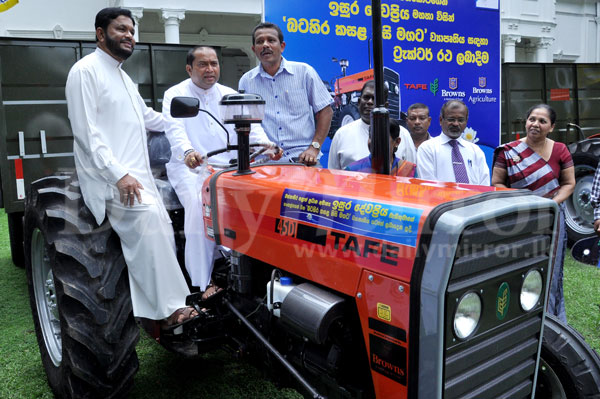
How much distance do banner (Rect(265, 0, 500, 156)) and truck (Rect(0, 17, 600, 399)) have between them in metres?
2.92

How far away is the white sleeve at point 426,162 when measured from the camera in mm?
3732

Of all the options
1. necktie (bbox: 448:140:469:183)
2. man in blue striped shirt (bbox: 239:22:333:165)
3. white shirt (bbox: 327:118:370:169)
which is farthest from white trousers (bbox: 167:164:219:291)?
necktie (bbox: 448:140:469:183)

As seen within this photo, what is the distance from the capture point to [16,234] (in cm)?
582

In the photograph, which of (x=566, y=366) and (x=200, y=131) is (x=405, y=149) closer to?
(x=200, y=131)

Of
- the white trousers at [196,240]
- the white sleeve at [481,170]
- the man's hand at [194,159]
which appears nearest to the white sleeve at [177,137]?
the white trousers at [196,240]

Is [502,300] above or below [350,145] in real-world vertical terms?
below

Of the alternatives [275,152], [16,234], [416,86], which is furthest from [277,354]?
[416,86]

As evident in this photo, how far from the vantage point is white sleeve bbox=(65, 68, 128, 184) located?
2.56 meters

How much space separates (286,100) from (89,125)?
57.2 inches

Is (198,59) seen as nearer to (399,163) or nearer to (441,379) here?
(399,163)

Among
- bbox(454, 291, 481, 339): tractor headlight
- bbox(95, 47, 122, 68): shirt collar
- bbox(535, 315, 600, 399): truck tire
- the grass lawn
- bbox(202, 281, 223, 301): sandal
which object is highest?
bbox(95, 47, 122, 68): shirt collar

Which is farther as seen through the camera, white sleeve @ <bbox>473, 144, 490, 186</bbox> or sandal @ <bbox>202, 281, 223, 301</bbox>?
white sleeve @ <bbox>473, 144, 490, 186</bbox>

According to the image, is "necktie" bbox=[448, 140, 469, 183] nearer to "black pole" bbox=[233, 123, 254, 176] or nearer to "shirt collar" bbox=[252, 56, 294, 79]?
"shirt collar" bbox=[252, 56, 294, 79]

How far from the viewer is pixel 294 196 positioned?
214cm
